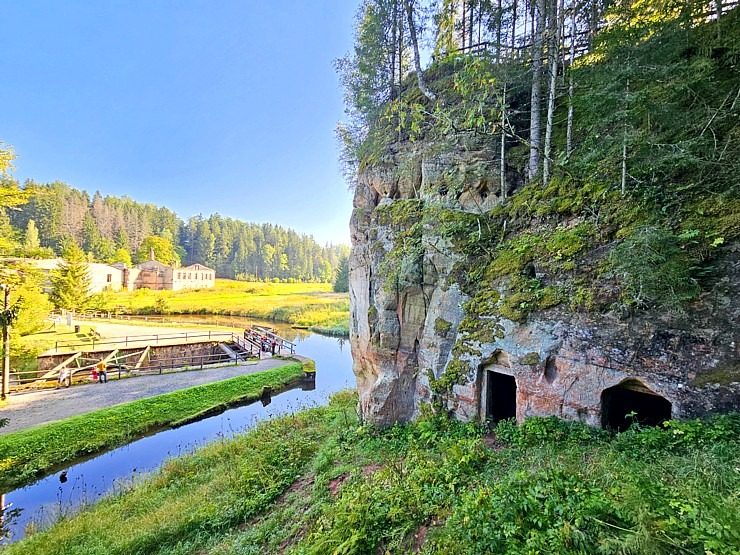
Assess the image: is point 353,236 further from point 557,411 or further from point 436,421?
point 557,411

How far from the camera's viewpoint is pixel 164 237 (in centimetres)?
8106

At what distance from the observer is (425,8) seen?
11883 millimetres

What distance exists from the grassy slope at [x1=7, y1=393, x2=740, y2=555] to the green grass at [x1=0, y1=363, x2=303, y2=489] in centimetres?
389

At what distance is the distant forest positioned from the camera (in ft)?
210

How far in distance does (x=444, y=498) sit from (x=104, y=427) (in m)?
14.4

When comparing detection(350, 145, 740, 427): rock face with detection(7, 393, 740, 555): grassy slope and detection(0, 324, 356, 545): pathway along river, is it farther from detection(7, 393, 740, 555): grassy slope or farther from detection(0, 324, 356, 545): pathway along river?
detection(0, 324, 356, 545): pathway along river

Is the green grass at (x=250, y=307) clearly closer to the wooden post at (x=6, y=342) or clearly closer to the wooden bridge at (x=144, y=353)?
the wooden bridge at (x=144, y=353)

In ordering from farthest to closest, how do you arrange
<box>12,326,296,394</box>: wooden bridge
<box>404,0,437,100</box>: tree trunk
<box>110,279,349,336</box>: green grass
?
<box>110,279,349,336</box>: green grass → <box>12,326,296,394</box>: wooden bridge → <box>404,0,437,100</box>: tree trunk

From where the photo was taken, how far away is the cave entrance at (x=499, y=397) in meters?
7.23

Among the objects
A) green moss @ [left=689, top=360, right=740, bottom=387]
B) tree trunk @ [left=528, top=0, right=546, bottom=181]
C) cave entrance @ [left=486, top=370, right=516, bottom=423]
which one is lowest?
cave entrance @ [left=486, top=370, right=516, bottom=423]

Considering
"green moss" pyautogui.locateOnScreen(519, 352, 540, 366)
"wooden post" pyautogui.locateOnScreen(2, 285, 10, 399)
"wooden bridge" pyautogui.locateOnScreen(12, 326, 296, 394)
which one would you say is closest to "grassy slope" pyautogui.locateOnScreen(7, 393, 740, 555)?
"green moss" pyautogui.locateOnScreen(519, 352, 540, 366)

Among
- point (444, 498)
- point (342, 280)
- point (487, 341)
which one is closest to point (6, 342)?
point (444, 498)

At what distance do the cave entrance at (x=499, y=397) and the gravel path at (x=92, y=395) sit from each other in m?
15.7

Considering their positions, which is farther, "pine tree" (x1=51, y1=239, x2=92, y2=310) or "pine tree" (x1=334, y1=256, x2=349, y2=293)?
"pine tree" (x1=334, y1=256, x2=349, y2=293)
